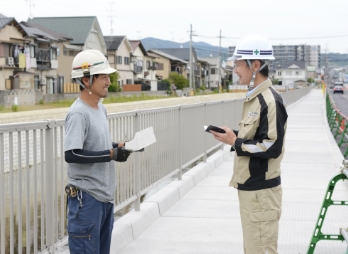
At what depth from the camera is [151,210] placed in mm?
7484

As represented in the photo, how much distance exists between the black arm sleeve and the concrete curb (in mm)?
2257

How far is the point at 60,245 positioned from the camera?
5.18 metres

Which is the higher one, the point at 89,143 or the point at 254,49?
the point at 254,49

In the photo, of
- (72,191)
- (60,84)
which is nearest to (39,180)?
(72,191)

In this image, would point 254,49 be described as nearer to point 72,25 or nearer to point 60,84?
point 60,84

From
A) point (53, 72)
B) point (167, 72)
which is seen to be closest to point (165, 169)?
point (53, 72)

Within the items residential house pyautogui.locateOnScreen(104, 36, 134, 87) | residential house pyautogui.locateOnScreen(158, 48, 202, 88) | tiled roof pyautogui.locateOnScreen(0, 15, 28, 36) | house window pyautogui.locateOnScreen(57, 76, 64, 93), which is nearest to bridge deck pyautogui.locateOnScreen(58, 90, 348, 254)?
tiled roof pyautogui.locateOnScreen(0, 15, 28, 36)

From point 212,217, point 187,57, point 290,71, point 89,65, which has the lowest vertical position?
point 212,217

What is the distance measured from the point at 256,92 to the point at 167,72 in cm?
10781

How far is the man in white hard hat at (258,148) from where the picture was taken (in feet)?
12.9

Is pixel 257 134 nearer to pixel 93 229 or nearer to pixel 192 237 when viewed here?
pixel 93 229

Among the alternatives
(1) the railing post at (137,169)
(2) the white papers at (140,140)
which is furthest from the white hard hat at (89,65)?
(1) the railing post at (137,169)

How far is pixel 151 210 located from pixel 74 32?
67110 millimetres

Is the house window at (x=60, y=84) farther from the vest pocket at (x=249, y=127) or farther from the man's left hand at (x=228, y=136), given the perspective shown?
the vest pocket at (x=249, y=127)
